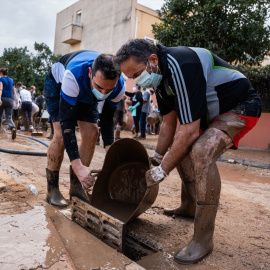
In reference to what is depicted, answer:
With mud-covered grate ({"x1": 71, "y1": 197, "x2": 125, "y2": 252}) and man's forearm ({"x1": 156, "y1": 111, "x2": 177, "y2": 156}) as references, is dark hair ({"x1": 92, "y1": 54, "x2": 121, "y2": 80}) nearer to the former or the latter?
man's forearm ({"x1": 156, "y1": 111, "x2": 177, "y2": 156})

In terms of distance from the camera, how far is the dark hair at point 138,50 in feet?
6.48

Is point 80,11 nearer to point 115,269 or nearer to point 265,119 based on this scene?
point 265,119

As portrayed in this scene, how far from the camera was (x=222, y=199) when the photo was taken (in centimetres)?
351

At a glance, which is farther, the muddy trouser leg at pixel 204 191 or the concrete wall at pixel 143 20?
the concrete wall at pixel 143 20

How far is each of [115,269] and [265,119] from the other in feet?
30.4

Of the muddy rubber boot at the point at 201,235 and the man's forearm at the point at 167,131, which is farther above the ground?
the man's forearm at the point at 167,131

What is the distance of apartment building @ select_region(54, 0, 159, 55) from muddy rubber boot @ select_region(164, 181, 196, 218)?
14.7 metres

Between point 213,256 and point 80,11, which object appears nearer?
point 213,256

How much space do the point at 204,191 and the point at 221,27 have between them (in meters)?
8.78

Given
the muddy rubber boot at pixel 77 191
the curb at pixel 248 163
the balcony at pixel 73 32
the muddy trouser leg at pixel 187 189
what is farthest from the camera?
the balcony at pixel 73 32

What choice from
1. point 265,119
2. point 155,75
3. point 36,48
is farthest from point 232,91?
point 36,48

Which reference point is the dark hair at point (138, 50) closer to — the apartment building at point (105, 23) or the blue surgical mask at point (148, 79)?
the blue surgical mask at point (148, 79)

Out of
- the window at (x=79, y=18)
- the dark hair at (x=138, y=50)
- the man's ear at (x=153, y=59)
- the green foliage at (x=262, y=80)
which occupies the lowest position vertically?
the man's ear at (x=153, y=59)

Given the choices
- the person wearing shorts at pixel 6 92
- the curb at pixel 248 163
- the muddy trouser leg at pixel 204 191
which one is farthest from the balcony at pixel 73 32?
the muddy trouser leg at pixel 204 191
